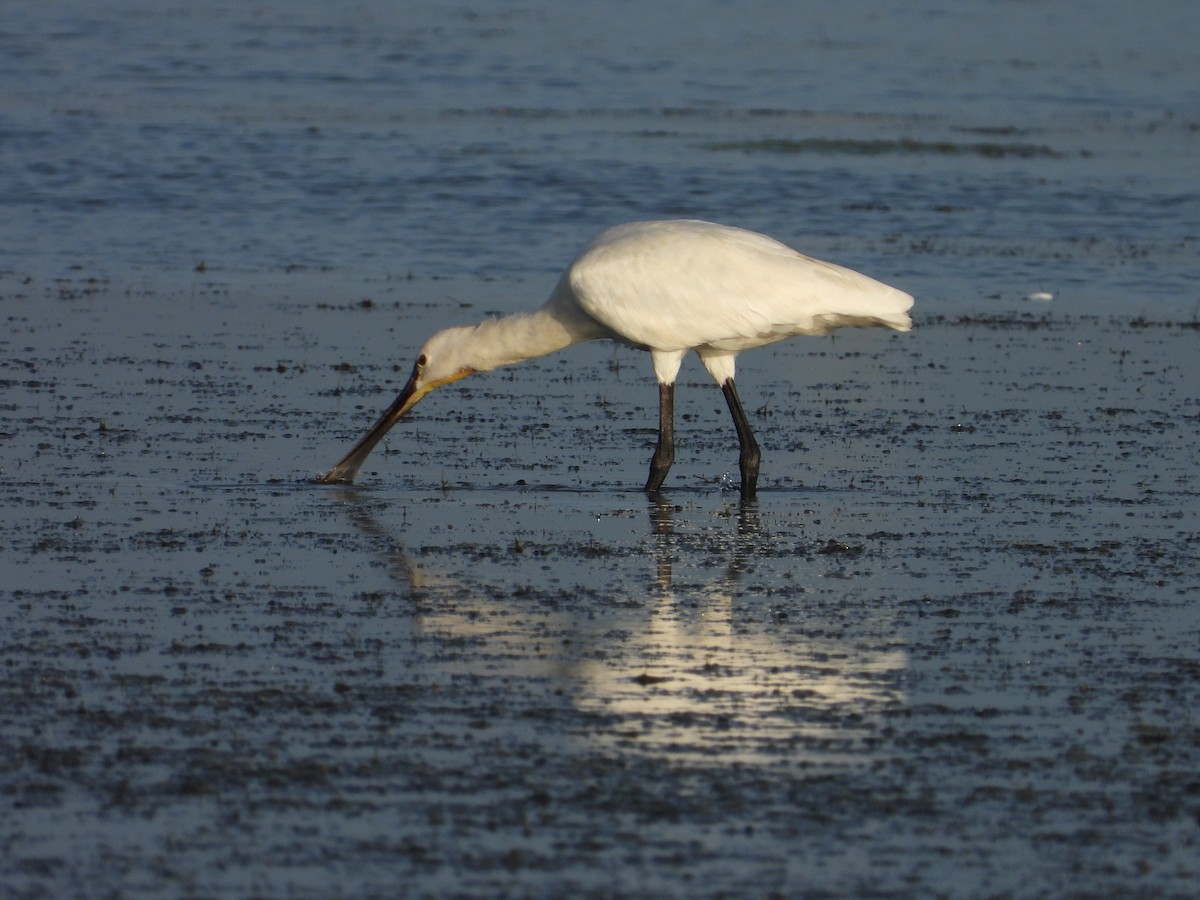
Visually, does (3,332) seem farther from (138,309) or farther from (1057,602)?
(1057,602)

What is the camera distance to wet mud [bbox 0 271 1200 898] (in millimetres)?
4777

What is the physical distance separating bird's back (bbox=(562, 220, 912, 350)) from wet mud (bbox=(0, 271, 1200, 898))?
700 millimetres

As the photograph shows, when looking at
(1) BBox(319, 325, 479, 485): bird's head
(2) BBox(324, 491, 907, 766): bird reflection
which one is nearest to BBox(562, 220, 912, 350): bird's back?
(1) BBox(319, 325, 479, 485): bird's head

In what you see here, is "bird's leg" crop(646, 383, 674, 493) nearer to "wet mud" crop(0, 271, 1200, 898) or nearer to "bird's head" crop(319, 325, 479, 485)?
"wet mud" crop(0, 271, 1200, 898)

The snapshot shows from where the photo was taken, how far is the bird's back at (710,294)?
32.7ft

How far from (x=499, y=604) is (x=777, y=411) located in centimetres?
496

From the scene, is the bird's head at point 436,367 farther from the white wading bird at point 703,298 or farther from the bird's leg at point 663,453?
the bird's leg at point 663,453

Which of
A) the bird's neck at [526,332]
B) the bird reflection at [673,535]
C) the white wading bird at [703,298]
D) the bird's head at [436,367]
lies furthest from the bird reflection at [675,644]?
the bird's neck at [526,332]

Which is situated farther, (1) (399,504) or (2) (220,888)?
(1) (399,504)

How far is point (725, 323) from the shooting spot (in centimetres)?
1000

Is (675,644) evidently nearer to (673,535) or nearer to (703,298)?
(673,535)

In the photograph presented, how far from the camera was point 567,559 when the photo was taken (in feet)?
26.0

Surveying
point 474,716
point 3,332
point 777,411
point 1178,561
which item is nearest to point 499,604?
point 474,716

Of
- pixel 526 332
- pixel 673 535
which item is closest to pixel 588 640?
pixel 673 535
